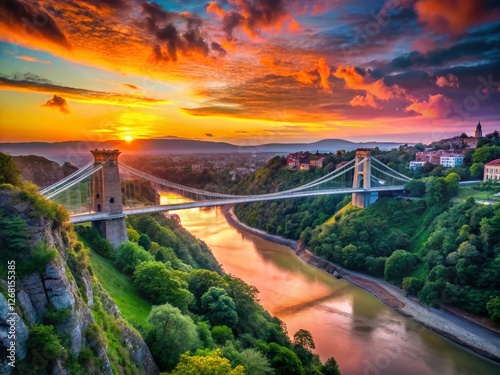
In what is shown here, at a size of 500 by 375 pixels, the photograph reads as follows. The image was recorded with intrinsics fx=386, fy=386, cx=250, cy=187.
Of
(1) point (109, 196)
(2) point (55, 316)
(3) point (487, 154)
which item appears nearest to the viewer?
(2) point (55, 316)

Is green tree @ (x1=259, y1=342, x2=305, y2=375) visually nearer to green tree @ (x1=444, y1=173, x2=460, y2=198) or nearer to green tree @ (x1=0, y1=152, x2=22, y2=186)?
green tree @ (x1=0, y1=152, x2=22, y2=186)

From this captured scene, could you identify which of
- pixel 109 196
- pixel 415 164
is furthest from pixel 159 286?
pixel 415 164

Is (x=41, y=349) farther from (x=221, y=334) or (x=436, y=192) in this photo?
(x=436, y=192)

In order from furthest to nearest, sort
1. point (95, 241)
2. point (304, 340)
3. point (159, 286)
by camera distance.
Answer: point (95, 241)
point (304, 340)
point (159, 286)

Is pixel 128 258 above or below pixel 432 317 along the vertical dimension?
above

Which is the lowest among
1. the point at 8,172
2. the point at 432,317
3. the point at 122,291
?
the point at 432,317

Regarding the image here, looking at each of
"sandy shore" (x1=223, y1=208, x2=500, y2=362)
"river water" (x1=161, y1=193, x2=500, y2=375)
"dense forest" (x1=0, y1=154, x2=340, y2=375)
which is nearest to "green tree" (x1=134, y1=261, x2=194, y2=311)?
"dense forest" (x1=0, y1=154, x2=340, y2=375)

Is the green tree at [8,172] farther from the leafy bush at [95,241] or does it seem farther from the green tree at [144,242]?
the green tree at [144,242]
